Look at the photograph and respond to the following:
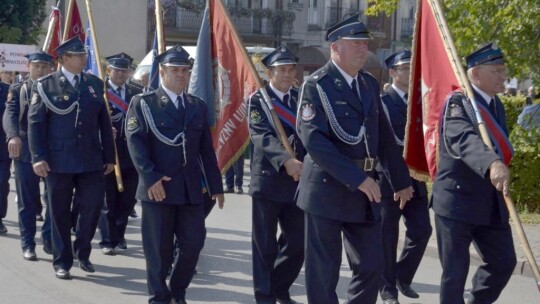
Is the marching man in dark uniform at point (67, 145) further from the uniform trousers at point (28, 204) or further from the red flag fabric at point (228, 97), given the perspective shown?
the red flag fabric at point (228, 97)

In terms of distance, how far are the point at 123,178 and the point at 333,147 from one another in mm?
4926

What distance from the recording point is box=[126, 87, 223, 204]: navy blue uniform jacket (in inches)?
299

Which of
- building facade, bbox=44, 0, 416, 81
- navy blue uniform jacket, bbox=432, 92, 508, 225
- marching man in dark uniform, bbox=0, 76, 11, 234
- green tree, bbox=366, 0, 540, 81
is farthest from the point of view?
building facade, bbox=44, 0, 416, 81

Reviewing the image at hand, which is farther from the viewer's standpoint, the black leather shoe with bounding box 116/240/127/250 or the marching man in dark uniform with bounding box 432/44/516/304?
the black leather shoe with bounding box 116/240/127/250

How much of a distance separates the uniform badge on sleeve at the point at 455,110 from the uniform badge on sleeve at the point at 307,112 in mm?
1015

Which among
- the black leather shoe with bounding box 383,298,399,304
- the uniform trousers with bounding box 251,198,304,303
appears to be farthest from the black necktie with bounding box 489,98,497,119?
the black leather shoe with bounding box 383,298,399,304

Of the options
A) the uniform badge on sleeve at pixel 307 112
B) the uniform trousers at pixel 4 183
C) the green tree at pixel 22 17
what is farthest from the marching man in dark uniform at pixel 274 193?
the green tree at pixel 22 17

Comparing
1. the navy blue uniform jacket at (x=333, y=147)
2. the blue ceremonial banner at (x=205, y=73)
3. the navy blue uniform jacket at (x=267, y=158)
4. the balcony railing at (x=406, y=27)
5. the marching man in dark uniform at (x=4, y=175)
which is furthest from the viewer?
the balcony railing at (x=406, y=27)

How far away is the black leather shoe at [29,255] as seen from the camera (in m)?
9.95

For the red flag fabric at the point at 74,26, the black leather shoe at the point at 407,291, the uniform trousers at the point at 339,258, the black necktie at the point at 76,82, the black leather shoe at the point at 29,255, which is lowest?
the black leather shoe at the point at 29,255

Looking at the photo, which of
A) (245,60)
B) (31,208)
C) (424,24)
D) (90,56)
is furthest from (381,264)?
(90,56)

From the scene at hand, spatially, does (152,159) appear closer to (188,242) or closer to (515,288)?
(188,242)

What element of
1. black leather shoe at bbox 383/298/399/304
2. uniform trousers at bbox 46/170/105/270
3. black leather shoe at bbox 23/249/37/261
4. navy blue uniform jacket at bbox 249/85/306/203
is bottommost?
black leather shoe at bbox 23/249/37/261

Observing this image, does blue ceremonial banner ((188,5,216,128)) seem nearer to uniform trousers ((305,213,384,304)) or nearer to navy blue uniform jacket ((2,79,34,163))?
navy blue uniform jacket ((2,79,34,163))
